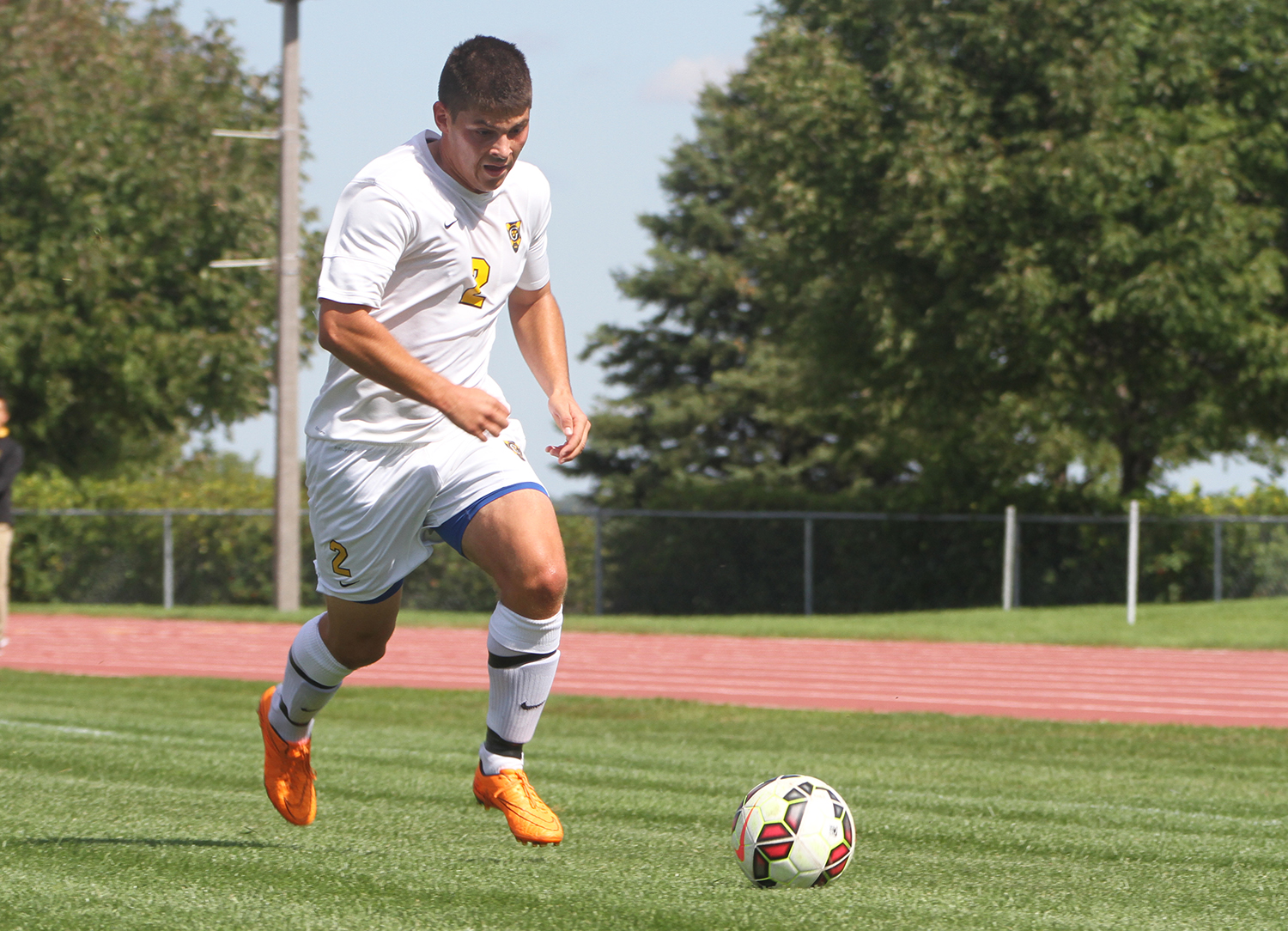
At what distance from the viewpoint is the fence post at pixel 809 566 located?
24.3 m

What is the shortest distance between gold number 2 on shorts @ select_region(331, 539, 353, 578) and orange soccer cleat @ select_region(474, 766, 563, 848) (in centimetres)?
76

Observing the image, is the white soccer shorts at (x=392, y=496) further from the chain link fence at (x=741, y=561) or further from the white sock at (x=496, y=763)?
the chain link fence at (x=741, y=561)

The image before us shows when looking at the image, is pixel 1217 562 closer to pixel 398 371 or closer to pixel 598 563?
pixel 598 563

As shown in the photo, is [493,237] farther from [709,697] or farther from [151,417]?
[151,417]

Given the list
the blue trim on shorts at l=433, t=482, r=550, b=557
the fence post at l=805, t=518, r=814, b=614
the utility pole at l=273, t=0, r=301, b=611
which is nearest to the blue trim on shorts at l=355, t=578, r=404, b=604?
the blue trim on shorts at l=433, t=482, r=550, b=557

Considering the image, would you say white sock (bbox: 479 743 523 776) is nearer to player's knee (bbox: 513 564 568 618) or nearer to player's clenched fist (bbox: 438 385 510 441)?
player's knee (bbox: 513 564 568 618)

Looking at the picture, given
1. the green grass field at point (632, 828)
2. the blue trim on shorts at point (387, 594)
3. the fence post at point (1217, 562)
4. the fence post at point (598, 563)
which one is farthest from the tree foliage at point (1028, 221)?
the blue trim on shorts at point (387, 594)

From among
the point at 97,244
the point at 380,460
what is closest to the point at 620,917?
the point at 380,460

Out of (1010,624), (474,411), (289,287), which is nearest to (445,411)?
(474,411)

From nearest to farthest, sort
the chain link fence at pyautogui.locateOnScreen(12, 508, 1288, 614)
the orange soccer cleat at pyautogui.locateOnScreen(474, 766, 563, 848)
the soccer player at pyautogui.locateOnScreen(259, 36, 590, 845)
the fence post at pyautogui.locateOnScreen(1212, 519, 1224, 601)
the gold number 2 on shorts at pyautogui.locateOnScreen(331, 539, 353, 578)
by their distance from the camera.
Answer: the soccer player at pyautogui.locateOnScreen(259, 36, 590, 845) → the orange soccer cleat at pyautogui.locateOnScreen(474, 766, 563, 848) → the gold number 2 on shorts at pyautogui.locateOnScreen(331, 539, 353, 578) → the fence post at pyautogui.locateOnScreen(1212, 519, 1224, 601) → the chain link fence at pyautogui.locateOnScreen(12, 508, 1288, 614)

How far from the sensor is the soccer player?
439cm

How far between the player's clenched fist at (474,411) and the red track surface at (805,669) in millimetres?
7822

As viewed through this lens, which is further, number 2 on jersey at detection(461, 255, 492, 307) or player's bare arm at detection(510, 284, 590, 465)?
player's bare arm at detection(510, 284, 590, 465)

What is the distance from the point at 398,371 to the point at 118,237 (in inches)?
977
